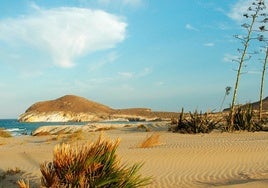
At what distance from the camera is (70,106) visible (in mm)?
134875

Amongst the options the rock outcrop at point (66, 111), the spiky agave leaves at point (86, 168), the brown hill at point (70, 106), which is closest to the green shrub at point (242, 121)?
the spiky agave leaves at point (86, 168)

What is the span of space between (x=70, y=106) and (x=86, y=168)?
129 metres

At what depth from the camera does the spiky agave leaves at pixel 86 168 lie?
6914 mm

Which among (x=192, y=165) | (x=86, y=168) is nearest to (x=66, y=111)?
(x=192, y=165)

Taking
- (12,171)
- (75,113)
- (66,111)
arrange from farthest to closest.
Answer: (66,111), (75,113), (12,171)

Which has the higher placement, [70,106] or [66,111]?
[70,106]

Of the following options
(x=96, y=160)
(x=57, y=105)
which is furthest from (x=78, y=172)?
(x=57, y=105)

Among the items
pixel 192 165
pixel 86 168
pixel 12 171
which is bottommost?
pixel 12 171

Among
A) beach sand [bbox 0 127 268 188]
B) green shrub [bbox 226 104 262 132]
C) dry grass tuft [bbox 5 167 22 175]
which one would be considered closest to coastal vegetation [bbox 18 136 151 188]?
beach sand [bbox 0 127 268 188]

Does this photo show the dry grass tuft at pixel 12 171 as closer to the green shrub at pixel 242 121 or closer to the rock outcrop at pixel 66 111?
the green shrub at pixel 242 121

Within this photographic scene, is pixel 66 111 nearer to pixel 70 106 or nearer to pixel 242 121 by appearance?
pixel 70 106

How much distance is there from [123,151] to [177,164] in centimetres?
313

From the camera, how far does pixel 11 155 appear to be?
1555cm

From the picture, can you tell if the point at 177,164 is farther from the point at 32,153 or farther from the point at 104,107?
the point at 104,107
